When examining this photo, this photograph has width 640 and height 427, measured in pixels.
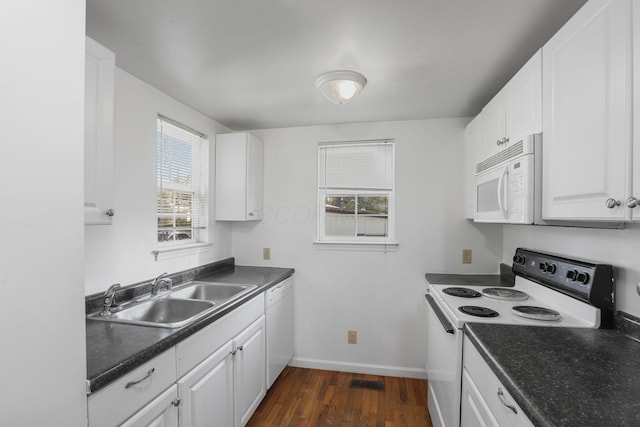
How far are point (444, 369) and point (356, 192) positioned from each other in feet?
5.37

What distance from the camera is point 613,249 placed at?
1.36 metres

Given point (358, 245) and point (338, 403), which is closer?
point (338, 403)

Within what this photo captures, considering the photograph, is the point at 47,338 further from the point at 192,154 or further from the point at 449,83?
the point at 449,83

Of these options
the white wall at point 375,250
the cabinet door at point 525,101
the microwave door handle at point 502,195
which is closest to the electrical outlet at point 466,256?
A: the white wall at point 375,250

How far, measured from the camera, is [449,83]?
1985mm

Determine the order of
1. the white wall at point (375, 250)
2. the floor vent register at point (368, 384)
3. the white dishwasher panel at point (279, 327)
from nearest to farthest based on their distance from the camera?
the white dishwasher panel at point (279, 327) → the floor vent register at point (368, 384) → the white wall at point (375, 250)

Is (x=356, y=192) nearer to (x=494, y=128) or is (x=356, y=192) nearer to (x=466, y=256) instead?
(x=466, y=256)

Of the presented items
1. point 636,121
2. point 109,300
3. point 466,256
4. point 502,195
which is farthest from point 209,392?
point 466,256

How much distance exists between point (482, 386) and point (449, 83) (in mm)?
1745

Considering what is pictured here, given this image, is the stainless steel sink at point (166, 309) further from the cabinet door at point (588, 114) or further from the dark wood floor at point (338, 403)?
the cabinet door at point (588, 114)

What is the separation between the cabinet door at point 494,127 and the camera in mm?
1814

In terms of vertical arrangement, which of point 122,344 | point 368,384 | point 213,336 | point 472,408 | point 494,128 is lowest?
point 368,384

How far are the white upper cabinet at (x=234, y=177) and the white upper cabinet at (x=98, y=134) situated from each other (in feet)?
4.58

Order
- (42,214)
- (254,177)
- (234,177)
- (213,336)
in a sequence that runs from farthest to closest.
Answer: (254,177)
(234,177)
(213,336)
(42,214)
